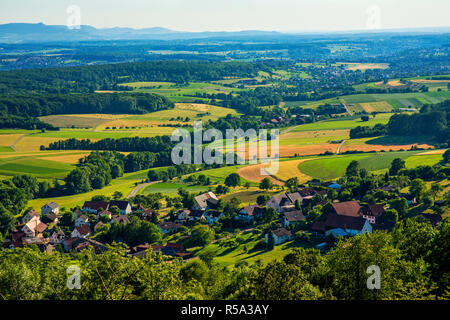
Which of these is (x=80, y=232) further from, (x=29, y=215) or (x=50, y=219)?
(x=29, y=215)

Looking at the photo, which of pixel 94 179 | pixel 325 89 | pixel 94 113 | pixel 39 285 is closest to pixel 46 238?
pixel 94 179

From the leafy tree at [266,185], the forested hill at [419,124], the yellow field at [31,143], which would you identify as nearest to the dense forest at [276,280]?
the leafy tree at [266,185]

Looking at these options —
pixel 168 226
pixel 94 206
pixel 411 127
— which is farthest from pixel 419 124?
pixel 94 206

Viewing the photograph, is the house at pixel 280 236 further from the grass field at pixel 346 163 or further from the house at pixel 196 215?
the grass field at pixel 346 163

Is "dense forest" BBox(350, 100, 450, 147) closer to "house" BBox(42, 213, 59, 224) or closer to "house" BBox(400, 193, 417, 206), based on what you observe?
"house" BBox(400, 193, 417, 206)
